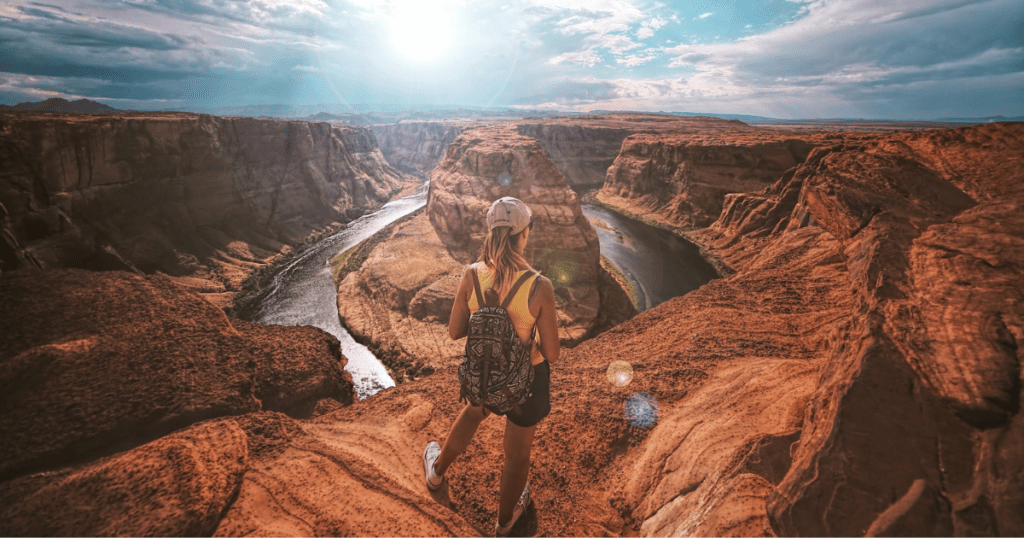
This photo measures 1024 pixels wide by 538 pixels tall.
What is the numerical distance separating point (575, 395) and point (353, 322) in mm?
20805

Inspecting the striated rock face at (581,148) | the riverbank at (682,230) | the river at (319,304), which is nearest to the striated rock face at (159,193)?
the river at (319,304)

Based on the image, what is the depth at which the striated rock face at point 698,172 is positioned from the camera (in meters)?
41.8

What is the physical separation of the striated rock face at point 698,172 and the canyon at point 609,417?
1304 inches

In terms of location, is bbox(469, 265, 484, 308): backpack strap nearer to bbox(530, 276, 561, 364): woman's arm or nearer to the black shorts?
bbox(530, 276, 561, 364): woman's arm

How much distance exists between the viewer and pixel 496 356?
10.6 ft

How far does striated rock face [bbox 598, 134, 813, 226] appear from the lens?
4181 centimetres

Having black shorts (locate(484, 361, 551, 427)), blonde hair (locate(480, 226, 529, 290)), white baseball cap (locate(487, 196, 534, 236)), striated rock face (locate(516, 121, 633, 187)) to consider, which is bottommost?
black shorts (locate(484, 361, 551, 427))

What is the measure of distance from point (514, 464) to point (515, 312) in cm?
158

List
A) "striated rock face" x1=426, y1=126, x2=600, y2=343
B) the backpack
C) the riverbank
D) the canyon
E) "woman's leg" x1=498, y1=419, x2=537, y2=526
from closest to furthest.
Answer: the canyon, the backpack, "woman's leg" x1=498, y1=419, x2=537, y2=526, "striated rock face" x1=426, y1=126, x2=600, y2=343, the riverbank

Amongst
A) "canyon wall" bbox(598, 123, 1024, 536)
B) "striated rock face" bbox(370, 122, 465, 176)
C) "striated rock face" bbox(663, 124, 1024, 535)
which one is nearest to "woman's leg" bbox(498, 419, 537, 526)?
"canyon wall" bbox(598, 123, 1024, 536)

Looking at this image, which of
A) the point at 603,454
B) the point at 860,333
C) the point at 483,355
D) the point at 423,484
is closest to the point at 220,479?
the point at 423,484

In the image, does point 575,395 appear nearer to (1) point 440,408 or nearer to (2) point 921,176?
(1) point 440,408

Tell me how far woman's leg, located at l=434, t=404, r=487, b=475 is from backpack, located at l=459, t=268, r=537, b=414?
468 mm

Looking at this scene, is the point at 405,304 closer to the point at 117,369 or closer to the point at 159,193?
the point at 117,369
